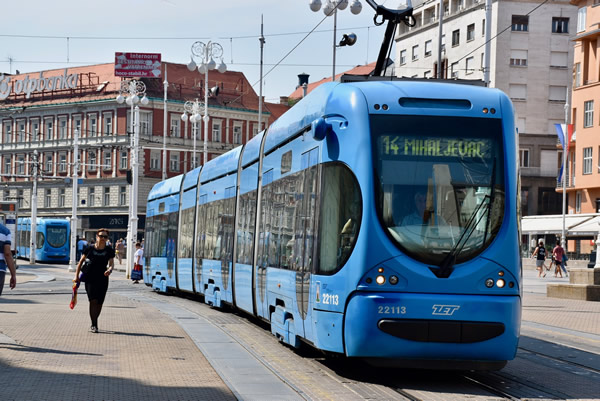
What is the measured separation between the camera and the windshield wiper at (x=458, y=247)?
→ 10.7 metres

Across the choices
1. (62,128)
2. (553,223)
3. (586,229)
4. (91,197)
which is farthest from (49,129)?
(586,229)

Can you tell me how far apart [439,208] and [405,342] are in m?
1.41

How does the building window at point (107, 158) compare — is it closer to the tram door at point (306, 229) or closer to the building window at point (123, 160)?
the building window at point (123, 160)

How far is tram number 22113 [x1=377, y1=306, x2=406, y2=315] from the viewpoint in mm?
10609

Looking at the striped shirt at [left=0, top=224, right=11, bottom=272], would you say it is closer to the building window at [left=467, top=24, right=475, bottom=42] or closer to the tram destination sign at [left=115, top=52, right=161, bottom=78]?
the building window at [left=467, top=24, right=475, bottom=42]

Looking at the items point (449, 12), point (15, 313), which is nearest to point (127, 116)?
point (449, 12)

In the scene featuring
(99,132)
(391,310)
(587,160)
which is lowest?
(391,310)

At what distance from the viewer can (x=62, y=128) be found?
90.8 metres

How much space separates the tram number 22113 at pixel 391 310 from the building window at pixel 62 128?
8289 cm

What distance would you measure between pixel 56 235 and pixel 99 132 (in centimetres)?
2057

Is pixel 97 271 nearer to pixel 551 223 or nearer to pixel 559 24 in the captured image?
pixel 551 223

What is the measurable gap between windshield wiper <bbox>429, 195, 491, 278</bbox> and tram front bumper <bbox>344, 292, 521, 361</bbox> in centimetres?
24

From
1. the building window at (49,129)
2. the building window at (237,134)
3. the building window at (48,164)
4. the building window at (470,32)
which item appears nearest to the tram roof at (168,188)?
the building window at (470,32)

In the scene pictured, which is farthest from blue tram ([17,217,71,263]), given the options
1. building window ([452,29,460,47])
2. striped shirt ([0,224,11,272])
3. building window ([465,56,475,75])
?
striped shirt ([0,224,11,272])
